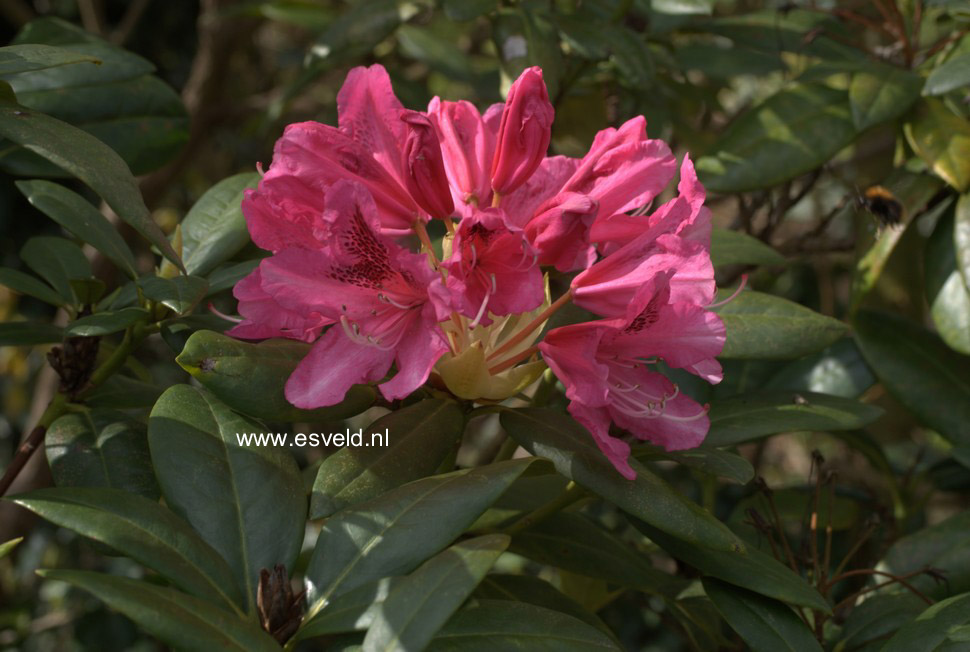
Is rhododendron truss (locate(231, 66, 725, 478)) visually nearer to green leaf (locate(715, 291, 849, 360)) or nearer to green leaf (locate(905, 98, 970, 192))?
green leaf (locate(715, 291, 849, 360))

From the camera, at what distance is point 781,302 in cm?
108

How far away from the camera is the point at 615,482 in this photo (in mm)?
829

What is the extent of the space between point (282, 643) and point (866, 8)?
189 cm

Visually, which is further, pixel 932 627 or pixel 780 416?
pixel 780 416

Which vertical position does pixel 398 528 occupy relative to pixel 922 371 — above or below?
above

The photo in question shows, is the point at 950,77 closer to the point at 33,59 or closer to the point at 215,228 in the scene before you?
the point at 215,228

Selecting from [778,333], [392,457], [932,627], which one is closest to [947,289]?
[778,333]

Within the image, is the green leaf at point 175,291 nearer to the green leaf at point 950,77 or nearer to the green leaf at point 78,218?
the green leaf at point 78,218

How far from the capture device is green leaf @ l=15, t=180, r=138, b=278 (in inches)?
38.8

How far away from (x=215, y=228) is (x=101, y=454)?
304 millimetres

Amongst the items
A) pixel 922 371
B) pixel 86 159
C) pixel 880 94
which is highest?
pixel 86 159

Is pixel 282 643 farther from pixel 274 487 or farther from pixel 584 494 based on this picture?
pixel 584 494

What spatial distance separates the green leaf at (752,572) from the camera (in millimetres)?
833

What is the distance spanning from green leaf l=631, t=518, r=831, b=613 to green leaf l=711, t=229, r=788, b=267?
388 millimetres
